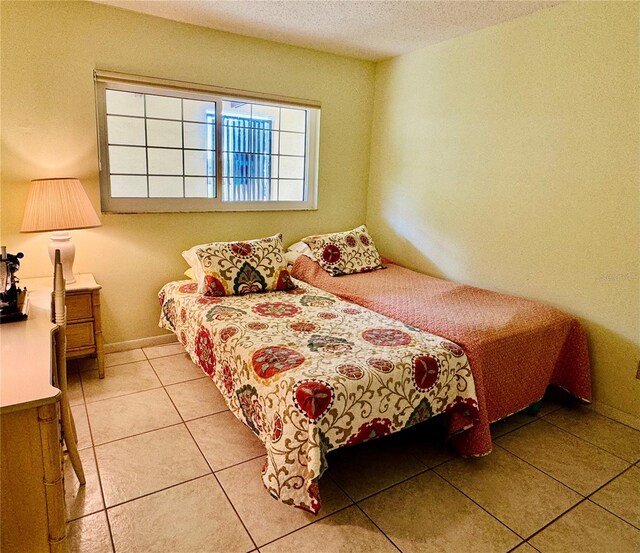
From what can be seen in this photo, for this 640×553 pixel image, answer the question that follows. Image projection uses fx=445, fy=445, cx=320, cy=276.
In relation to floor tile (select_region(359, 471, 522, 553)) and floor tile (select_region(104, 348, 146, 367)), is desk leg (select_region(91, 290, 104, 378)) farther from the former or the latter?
floor tile (select_region(359, 471, 522, 553))

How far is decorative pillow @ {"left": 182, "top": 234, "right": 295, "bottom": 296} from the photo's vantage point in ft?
9.27

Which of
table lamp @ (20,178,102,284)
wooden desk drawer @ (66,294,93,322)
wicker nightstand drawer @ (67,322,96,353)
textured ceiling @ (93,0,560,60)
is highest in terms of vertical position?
textured ceiling @ (93,0,560,60)

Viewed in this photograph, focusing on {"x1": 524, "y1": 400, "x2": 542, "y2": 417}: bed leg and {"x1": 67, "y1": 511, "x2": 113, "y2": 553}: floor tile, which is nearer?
{"x1": 67, "y1": 511, "x2": 113, "y2": 553}: floor tile

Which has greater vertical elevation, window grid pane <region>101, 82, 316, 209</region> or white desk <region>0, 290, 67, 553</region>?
window grid pane <region>101, 82, 316, 209</region>

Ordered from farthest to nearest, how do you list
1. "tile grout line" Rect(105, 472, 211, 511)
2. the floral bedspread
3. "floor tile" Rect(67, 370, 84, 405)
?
"floor tile" Rect(67, 370, 84, 405) → "tile grout line" Rect(105, 472, 211, 511) → the floral bedspread

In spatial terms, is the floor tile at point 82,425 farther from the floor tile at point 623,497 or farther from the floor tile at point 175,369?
the floor tile at point 623,497

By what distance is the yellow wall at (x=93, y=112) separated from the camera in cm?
262

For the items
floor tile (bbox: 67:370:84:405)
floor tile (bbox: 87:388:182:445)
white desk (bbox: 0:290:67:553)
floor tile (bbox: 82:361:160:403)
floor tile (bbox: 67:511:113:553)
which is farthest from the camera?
floor tile (bbox: 82:361:160:403)

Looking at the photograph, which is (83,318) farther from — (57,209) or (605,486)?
(605,486)

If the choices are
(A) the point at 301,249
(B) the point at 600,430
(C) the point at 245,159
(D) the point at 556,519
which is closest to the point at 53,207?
(C) the point at 245,159

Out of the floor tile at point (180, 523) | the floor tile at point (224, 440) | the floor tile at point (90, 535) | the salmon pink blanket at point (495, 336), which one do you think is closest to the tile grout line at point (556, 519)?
the salmon pink blanket at point (495, 336)

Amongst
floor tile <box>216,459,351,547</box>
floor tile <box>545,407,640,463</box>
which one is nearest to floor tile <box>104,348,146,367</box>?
floor tile <box>216,459,351,547</box>

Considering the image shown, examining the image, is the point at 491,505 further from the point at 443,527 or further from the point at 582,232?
Result: the point at 582,232

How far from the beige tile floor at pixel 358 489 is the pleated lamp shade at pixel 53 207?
3.19ft
